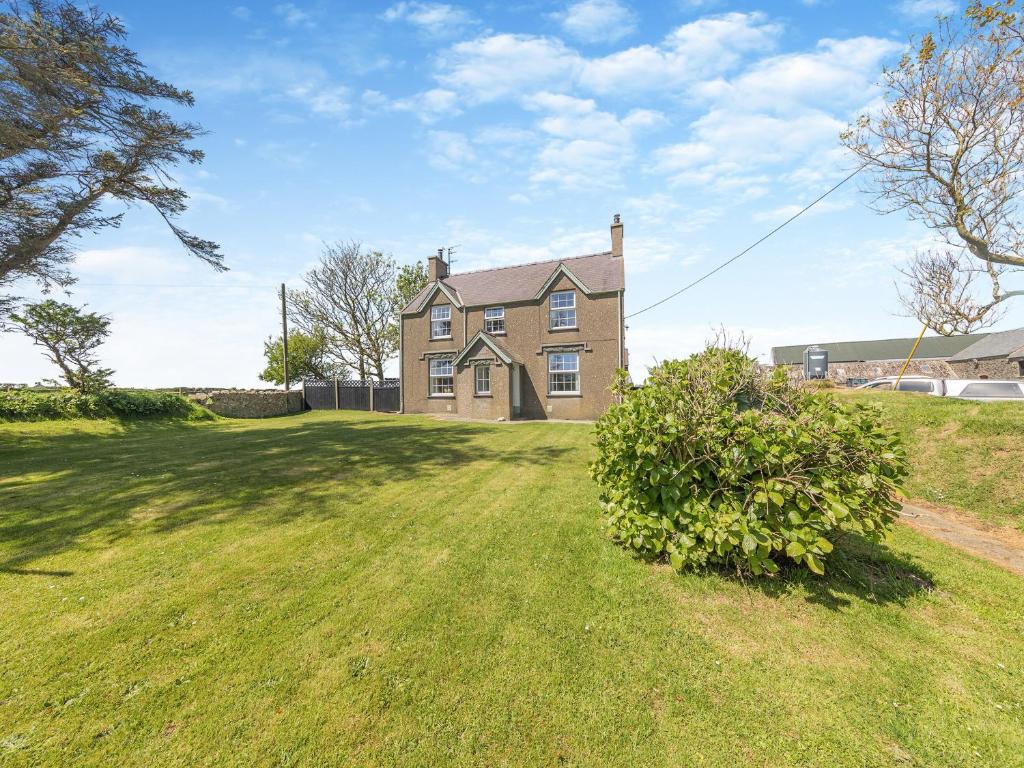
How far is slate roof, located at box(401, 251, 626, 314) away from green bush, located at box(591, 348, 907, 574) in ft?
59.7

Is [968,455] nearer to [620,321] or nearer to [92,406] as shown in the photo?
[620,321]

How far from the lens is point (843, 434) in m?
4.15

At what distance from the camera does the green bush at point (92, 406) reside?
1702 cm

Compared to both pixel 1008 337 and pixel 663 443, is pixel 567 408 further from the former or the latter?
pixel 1008 337

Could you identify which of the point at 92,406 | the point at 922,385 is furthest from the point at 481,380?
the point at 922,385

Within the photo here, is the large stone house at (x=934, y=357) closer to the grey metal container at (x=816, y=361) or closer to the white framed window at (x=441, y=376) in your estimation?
the grey metal container at (x=816, y=361)

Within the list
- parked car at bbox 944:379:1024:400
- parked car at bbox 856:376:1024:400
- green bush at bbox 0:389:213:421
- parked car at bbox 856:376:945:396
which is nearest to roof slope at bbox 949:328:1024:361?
parked car at bbox 856:376:945:396

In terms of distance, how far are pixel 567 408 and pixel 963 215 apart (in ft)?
55.9

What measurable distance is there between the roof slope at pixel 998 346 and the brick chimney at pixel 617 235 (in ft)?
115

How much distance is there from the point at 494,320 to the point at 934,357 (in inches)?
2247

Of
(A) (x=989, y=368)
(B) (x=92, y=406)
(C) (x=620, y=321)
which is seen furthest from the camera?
(A) (x=989, y=368)

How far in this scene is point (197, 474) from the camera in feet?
29.2

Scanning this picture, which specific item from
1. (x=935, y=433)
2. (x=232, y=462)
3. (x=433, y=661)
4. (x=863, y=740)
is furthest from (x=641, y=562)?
(x=935, y=433)

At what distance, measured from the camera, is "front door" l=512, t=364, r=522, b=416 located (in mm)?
23797
